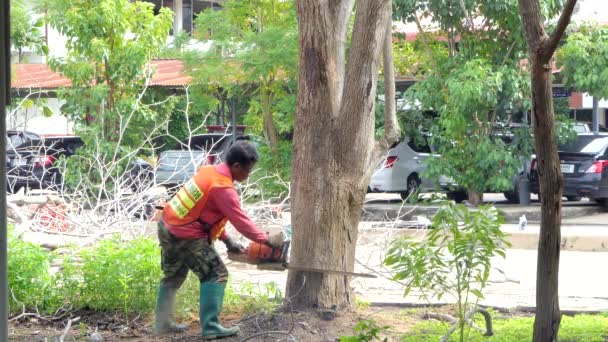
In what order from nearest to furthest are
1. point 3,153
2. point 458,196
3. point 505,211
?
point 3,153 → point 505,211 → point 458,196

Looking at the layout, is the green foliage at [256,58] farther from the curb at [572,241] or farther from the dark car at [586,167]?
the dark car at [586,167]

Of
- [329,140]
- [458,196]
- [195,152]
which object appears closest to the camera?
[329,140]

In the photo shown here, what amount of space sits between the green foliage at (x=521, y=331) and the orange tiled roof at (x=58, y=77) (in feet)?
52.0

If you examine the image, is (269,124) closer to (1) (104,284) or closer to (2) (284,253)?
(1) (104,284)

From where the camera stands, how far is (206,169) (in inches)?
284

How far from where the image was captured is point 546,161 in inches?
228

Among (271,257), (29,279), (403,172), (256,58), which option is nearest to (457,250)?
(271,257)

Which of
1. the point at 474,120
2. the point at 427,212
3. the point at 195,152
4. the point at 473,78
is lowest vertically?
the point at 427,212

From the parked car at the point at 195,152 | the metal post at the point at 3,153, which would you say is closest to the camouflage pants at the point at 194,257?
the metal post at the point at 3,153

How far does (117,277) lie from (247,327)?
1.18 metres

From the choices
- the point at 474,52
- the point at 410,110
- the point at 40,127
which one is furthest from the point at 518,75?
the point at 40,127

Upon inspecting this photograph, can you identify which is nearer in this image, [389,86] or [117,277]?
[117,277]

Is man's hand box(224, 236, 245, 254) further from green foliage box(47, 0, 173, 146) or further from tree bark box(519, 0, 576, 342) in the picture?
green foliage box(47, 0, 173, 146)

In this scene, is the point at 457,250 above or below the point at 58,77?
below
